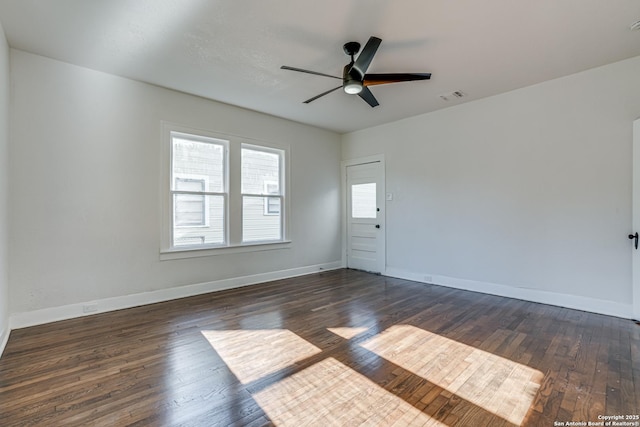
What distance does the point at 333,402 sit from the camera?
188 centimetres

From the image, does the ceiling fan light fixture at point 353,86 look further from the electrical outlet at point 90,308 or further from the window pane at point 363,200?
the electrical outlet at point 90,308

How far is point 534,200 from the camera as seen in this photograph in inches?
155

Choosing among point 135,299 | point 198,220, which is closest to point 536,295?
point 198,220

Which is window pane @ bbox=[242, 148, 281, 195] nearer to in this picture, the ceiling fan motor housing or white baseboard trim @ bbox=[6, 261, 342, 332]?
white baseboard trim @ bbox=[6, 261, 342, 332]

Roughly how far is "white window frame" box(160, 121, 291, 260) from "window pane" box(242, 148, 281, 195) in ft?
0.32

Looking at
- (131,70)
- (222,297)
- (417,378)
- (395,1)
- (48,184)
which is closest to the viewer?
(417,378)

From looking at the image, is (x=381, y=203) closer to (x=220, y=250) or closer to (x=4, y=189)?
(x=220, y=250)

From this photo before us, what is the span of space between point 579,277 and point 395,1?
376 cm

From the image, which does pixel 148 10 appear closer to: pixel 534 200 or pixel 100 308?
pixel 100 308

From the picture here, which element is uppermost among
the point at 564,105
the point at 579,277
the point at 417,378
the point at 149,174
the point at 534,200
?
the point at 564,105

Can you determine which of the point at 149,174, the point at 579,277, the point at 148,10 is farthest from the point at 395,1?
the point at 579,277

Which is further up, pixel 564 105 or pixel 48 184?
pixel 564 105

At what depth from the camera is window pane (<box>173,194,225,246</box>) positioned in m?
4.24

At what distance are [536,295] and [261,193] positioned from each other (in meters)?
4.30
